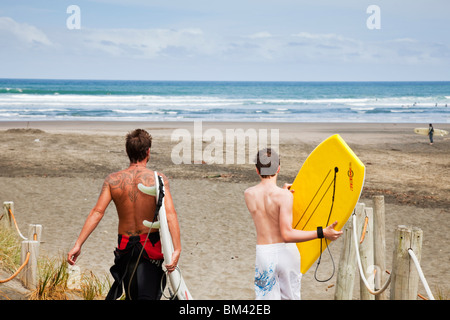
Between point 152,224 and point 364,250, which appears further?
point 364,250

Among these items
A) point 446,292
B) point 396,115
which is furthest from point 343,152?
point 396,115

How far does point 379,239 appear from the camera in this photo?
6016 mm


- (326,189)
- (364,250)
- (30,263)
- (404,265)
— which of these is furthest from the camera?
(364,250)

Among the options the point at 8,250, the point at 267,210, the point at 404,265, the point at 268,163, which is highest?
the point at 268,163

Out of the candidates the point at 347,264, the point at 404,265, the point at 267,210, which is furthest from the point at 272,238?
the point at 347,264

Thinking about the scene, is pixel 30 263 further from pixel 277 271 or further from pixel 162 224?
pixel 277 271

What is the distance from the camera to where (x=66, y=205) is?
11.4 metres

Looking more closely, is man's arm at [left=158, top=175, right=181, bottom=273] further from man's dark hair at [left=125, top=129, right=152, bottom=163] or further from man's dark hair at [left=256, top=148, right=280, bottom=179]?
man's dark hair at [left=256, top=148, right=280, bottom=179]

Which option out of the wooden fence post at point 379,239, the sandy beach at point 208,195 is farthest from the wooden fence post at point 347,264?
the sandy beach at point 208,195

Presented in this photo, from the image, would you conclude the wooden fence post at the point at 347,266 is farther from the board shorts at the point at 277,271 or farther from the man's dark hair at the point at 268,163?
the man's dark hair at the point at 268,163

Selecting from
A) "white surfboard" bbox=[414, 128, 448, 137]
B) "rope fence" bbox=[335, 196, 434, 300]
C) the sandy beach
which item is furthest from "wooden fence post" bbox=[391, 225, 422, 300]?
"white surfboard" bbox=[414, 128, 448, 137]

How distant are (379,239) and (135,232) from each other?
3.04 metres

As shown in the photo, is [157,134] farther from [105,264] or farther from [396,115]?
[396,115]

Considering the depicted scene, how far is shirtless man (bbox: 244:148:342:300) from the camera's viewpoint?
4.24m
